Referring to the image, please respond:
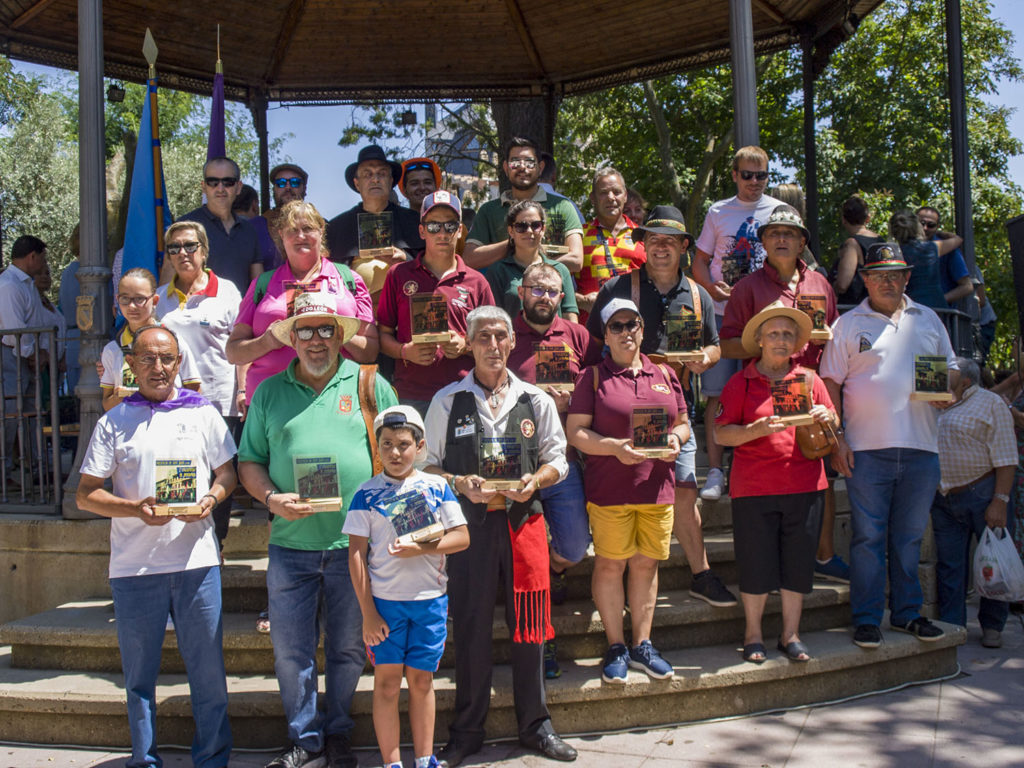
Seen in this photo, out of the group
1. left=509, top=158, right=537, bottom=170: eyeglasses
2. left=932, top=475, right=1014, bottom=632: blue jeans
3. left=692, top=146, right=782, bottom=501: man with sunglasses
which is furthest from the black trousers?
left=932, top=475, right=1014, bottom=632: blue jeans

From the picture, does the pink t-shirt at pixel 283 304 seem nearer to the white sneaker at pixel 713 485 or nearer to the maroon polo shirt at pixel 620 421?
the maroon polo shirt at pixel 620 421

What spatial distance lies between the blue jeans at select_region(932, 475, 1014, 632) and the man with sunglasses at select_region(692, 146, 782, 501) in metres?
1.79

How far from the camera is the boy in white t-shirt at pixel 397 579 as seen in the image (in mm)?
4086

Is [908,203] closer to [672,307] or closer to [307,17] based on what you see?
[307,17]

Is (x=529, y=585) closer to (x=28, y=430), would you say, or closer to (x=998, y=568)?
(x=998, y=568)

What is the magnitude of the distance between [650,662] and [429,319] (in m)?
2.22

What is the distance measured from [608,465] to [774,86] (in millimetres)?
18117

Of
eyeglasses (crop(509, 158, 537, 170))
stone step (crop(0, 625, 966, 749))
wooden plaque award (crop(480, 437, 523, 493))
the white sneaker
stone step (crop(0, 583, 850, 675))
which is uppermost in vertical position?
eyeglasses (crop(509, 158, 537, 170))

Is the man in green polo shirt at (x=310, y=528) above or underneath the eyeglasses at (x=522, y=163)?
underneath

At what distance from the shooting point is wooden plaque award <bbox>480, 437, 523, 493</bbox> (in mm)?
4340

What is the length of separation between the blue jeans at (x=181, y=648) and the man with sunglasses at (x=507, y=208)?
2604 mm

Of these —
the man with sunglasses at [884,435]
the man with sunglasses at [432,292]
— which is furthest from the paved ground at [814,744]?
the man with sunglasses at [432,292]

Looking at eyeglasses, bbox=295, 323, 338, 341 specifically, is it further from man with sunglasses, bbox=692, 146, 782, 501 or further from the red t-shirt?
man with sunglasses, bbox=692, 146, 782, 501

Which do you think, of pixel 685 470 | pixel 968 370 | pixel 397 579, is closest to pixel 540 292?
pixel 685 470
